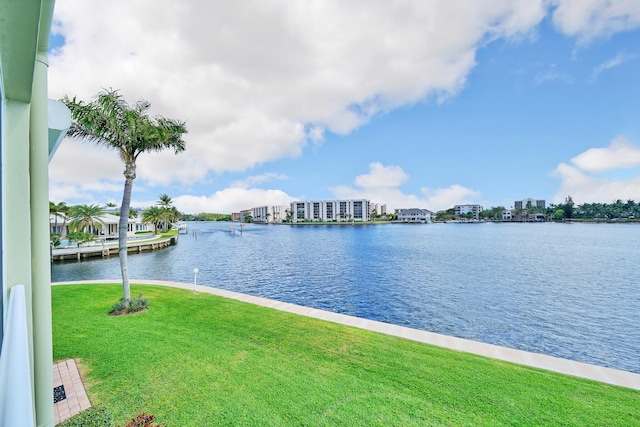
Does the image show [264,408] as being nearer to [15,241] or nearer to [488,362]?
[15,241]

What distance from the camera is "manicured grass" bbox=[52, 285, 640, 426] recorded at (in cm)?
432

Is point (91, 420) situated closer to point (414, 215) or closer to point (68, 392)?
point (68, 392)

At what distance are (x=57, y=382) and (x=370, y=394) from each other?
19.5 ft

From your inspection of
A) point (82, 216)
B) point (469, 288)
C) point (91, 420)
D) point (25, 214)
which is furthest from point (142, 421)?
point (82, 216)

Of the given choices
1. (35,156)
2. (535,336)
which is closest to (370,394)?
(35,156)

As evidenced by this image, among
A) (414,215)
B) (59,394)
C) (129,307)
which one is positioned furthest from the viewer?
(414,215)

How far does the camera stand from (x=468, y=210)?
157000mm

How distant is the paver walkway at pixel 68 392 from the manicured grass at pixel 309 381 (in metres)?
0.16

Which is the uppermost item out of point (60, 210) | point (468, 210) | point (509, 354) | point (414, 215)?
point (468, 210)

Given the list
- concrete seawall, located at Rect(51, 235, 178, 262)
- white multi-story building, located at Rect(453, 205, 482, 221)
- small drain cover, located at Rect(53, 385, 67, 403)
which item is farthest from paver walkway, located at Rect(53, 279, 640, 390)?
white multi-story building, located at Rect(453, 205, 482, 221)

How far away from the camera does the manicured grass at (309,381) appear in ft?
14.2

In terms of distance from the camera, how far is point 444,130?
143 ft

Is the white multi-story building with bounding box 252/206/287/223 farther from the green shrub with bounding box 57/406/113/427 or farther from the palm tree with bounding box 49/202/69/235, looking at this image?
the green shrub with bounding box 57/406/113/427

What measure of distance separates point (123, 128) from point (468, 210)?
17468cm
